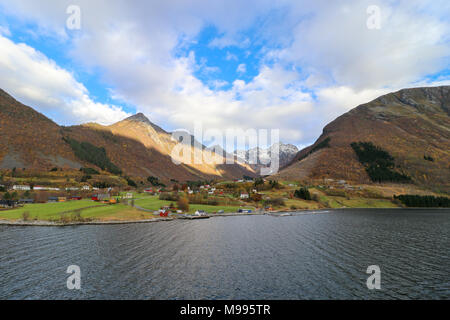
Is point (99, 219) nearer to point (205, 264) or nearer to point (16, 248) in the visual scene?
point (16, 248)

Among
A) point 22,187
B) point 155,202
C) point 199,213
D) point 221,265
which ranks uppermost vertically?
point 22,187

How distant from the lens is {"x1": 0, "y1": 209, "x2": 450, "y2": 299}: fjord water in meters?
28.6

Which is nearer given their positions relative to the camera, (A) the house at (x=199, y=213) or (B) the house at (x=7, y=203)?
(A) the house at (x=199, y=213)

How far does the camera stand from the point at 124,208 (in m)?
104

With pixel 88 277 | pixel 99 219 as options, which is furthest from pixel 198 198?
pixel 88 277

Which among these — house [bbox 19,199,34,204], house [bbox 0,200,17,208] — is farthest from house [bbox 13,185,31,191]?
house [bbox 0,200,17,208]

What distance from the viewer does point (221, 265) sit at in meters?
38.4

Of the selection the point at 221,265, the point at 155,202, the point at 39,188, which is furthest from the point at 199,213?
the point at 39,188

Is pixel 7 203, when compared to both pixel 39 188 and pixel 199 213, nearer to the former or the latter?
pixel 39 188

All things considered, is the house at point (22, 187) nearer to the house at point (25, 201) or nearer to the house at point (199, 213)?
the house at point (25, 201)

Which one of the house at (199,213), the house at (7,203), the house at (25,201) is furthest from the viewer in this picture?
the house at (25,201)

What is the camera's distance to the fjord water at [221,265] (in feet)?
93.7

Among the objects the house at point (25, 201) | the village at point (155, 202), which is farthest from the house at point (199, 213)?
the house at point (25, 201)

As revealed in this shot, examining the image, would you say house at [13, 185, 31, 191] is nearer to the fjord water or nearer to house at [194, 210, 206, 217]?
the fjord water
